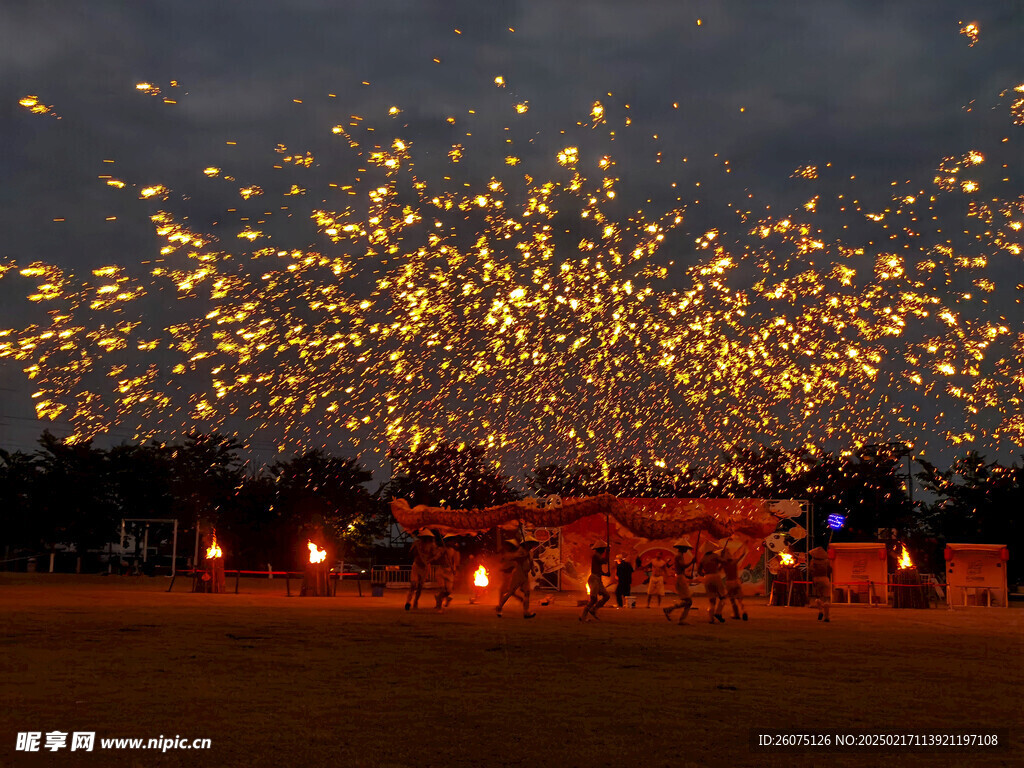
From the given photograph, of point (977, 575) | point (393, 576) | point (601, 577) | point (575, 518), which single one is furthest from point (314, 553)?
point (977, 575)

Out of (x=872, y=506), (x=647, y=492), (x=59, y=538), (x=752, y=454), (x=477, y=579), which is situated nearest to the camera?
(x=477, y=579)

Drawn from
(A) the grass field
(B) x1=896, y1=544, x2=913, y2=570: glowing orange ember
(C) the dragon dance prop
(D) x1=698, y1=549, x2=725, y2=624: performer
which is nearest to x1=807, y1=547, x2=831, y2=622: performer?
(D) x1=698, y1=549, x2=725, y2=624: performer

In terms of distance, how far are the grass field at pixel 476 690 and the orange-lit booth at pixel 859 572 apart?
55.2 feet

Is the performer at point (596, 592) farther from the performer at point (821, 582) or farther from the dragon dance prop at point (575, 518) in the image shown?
the performer at point (821, 582)

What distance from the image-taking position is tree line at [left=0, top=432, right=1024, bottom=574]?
2012 inches

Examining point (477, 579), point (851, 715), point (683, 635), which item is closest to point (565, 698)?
point (851, 715)

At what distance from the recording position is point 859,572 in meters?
35.0

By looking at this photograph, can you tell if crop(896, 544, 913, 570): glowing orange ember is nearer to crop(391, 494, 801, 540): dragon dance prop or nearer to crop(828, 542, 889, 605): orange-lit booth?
crop(828, 542, 889, 605): orange-lit booth

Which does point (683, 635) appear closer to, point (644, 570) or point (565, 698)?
point (565, 698)

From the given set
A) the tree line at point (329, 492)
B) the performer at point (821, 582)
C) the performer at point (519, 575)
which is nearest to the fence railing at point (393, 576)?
the tree line at point (329, 492)

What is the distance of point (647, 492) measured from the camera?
71.9 metres

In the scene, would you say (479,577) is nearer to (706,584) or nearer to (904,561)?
(706,584)

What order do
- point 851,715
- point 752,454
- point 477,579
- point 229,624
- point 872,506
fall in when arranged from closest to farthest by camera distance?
point 851,715
point 229,624
point 477,579
point 872,506
point 752,454

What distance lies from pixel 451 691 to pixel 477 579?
21735 mm
